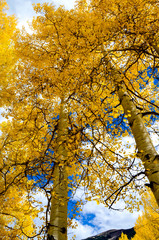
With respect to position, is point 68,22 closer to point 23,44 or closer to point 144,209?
point 23,44

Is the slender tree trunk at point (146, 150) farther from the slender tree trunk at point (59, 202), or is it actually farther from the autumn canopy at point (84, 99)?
the slender tree trunk at point (59, 202)

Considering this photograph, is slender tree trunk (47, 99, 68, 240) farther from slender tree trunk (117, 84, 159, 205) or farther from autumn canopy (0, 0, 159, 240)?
slender tree trunk (117, 84, 159, 205)

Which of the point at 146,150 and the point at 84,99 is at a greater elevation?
the point at 84,99

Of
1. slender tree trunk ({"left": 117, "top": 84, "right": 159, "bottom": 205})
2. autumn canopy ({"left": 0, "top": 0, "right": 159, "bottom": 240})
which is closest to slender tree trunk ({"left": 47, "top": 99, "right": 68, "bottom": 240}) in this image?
autumn canopy ({"left": 0, "top": 0, "right": 159, "bottom": 240})

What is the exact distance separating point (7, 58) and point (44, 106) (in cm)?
518

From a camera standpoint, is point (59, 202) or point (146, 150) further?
point (59, 202)

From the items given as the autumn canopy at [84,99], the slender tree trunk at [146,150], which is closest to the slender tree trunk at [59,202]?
the autumn canopy at [84,99]

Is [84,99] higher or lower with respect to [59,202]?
higher

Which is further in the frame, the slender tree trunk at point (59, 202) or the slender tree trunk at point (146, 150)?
the slender tree trunk at point (59, 202)

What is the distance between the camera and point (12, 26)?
414 inches

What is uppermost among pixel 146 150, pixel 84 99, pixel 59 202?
pixel 84 99

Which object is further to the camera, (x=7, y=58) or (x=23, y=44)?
(x=7, y=58)

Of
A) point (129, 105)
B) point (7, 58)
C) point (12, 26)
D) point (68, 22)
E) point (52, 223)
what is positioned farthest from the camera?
point (12, 26)

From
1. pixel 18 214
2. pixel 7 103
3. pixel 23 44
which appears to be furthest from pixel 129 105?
pixel 18 214
